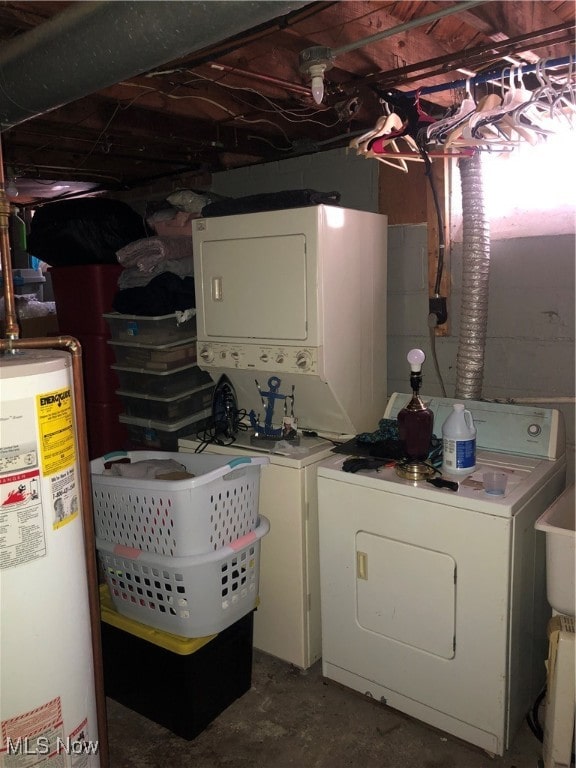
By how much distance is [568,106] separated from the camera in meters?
1.76

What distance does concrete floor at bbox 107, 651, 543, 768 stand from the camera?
6.21ft

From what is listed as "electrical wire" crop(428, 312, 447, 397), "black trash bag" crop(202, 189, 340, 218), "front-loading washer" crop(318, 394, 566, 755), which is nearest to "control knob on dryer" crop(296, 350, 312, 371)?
"front-loading washer" crop(318, 394, 566, 755)

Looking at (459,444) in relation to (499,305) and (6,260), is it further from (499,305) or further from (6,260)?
(6,260)

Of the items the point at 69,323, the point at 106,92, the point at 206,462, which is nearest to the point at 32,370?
the point at 206,462

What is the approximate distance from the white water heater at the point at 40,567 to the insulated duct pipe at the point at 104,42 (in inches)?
28.3

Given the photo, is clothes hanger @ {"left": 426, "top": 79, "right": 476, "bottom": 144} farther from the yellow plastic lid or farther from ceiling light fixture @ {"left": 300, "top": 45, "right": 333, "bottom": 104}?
the yellow plastic lid

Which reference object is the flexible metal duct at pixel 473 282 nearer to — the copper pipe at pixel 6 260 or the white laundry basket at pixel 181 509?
the white laundry basket at pixel 181 509

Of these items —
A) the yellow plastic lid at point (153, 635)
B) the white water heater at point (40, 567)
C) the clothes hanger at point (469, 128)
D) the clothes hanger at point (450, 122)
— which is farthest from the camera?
the yellow plastic lid at point (153, 635)

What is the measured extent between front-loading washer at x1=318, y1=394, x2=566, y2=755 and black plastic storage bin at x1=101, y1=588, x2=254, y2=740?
1.13 ft

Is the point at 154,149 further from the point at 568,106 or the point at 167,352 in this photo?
the point at 568,106

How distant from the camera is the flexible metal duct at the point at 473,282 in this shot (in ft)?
7.33

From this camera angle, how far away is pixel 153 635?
201 cm

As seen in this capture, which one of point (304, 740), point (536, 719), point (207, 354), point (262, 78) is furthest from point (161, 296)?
point (536, 719)

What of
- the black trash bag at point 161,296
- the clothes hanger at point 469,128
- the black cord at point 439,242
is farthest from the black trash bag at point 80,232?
the clothes hanger at point 469,128
